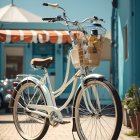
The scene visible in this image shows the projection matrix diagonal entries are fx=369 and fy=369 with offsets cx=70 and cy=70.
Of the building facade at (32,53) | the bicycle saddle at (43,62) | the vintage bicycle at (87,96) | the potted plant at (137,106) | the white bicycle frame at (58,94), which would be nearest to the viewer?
the vintage bicycle at (87,96)

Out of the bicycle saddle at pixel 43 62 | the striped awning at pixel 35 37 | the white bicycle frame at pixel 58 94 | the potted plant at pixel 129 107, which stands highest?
the striped awning at pixel 35 37

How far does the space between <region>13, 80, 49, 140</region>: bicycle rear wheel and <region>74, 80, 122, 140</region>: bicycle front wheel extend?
2.58 feet

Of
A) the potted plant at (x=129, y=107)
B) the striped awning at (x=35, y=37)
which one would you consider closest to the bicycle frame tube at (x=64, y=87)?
the potted plant at (x=129, y=107)

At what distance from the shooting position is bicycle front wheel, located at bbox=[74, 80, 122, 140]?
4.28m

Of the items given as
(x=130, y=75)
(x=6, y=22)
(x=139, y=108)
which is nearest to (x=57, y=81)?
(x=6, y=22)

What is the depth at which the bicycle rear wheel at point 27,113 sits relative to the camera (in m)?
5.28

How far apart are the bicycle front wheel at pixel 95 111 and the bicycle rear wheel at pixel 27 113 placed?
2.58 ft

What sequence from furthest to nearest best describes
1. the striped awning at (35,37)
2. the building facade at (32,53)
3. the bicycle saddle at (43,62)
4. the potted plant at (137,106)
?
1. the building facade at (32,53)
2. the striped awning at (35,37)
3. the potted plant at (137,106)
4. the bicycle saddle at (43,62)

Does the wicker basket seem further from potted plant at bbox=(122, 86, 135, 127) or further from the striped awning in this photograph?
the striped awning

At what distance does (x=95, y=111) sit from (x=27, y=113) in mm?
1418

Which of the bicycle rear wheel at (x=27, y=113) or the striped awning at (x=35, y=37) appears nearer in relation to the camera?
the bicycle rear wheel at (x=27, y=113)

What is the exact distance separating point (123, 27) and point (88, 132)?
634cm

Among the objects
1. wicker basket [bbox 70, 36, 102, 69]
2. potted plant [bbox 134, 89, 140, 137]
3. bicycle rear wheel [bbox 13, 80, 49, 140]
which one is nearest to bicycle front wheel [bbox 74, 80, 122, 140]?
wicker basket [bbox 70, 36, 102, 69]

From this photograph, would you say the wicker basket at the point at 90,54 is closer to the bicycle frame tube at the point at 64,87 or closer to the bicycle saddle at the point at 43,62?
the bicycle frame tube at the point at 64,87
